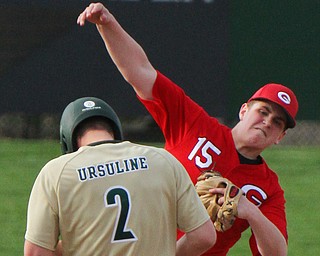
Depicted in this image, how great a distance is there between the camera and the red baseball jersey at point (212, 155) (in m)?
5.13

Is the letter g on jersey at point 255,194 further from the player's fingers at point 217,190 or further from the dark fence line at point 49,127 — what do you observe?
the dark fence line at point 49,127

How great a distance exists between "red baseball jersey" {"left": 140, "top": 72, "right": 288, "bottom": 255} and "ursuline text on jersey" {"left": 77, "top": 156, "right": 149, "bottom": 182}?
102cm

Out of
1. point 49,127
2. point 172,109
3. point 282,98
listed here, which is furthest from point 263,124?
point 49,127

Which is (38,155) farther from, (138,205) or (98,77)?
(138,205)

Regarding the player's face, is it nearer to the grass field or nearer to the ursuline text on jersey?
the ursuline text on jersey

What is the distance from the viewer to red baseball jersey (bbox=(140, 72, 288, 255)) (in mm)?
5129

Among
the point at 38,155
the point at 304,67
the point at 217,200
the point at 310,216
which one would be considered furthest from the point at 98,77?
the point at 217,200

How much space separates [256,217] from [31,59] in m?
7.13

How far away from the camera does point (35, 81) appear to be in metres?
11.5

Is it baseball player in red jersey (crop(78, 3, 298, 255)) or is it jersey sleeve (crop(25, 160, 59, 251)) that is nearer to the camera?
jersey sleeve (crop(25, 160, 59, 251))

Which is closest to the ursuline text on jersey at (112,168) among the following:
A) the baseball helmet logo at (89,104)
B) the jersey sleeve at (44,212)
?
the jersey sleeve at (44,212)

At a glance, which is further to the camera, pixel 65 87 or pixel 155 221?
pixel 65 87

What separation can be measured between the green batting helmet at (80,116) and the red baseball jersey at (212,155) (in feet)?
2.86

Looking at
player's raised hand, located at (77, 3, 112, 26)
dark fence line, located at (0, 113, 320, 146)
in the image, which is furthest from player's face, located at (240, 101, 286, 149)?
dark fence line, located at (0, 113, 320, 146)
